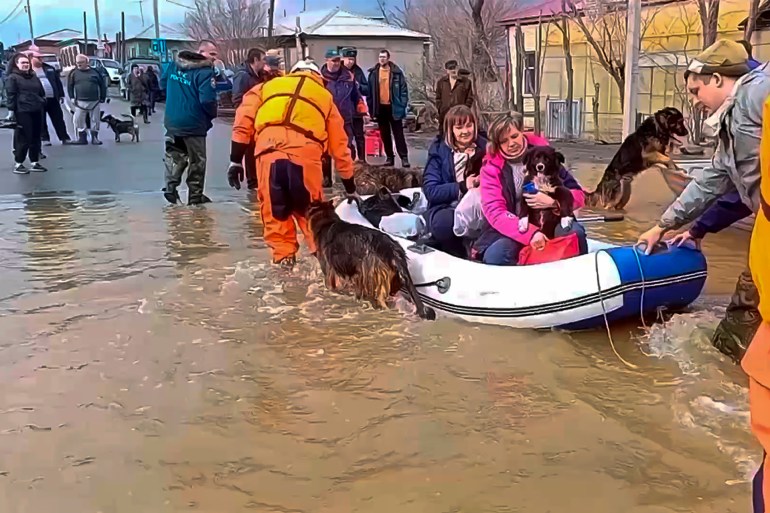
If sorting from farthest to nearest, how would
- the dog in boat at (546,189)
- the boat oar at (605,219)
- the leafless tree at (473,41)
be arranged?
the leafless tree at (473,41)
the boat oar at (605,219)
the dog in boat at (546,189)

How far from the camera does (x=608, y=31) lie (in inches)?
723

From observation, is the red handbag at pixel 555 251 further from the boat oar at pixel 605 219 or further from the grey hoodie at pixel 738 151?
the boat oar at pixel 605 219

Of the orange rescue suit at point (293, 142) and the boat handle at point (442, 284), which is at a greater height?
the orange rescue suit at point (293, 142)

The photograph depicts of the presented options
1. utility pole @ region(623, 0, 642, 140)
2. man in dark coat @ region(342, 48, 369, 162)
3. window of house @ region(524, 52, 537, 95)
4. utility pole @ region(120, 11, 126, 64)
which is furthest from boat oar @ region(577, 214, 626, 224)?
utility pole @ region(120, 11, 126, 64)

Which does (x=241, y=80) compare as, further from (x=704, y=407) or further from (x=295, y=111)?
(x=704, y=407)

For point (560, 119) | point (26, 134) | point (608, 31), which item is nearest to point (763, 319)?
point (26, 134)

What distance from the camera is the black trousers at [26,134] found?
13086 millimetres

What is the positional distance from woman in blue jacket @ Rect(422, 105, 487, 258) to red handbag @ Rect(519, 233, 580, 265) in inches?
29.3

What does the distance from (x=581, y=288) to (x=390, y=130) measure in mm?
9036

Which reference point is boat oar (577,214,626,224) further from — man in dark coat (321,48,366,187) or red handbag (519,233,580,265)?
man in dark coat (321,48,366,187)

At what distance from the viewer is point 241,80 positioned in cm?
1086

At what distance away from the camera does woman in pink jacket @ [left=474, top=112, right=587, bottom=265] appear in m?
5.49

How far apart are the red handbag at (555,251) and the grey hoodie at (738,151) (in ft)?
3.94

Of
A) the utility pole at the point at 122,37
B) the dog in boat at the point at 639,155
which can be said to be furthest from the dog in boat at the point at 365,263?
the utility pole at the point at 122,37
